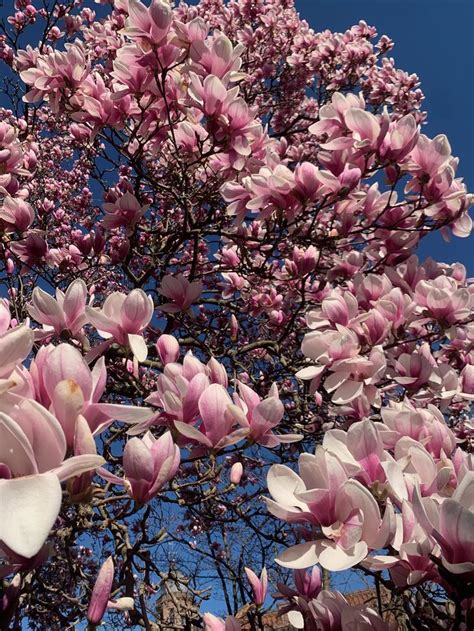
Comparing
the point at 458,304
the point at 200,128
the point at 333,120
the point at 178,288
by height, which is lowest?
the point at 178,288

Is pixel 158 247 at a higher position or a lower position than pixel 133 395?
higher

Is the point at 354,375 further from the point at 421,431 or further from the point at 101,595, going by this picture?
the point at 101,595

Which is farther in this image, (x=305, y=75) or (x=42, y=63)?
(x=305, y=75)

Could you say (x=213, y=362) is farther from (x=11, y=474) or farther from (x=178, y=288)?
(x=178, y=288)

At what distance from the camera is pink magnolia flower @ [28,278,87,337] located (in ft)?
3.78

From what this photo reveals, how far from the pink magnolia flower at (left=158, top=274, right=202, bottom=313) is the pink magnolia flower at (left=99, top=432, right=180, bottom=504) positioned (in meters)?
1.21

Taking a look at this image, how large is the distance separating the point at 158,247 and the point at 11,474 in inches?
101

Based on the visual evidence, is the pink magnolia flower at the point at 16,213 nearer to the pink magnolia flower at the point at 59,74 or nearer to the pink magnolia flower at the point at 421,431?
the pink magnolia flower at the point at 59,74

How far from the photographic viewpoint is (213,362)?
110 centimetres

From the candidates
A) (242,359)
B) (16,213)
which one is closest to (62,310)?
(16,213)

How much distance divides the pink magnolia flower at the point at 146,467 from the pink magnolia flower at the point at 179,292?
121 centimetres

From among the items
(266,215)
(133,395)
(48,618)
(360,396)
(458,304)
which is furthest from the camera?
(48,618)

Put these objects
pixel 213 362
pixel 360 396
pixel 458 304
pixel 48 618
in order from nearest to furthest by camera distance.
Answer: pixel 213 362 < pixel 360 396 < pixel 458 304 < pixel 48 618

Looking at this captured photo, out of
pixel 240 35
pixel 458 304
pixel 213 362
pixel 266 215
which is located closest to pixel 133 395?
pixel 266 215
